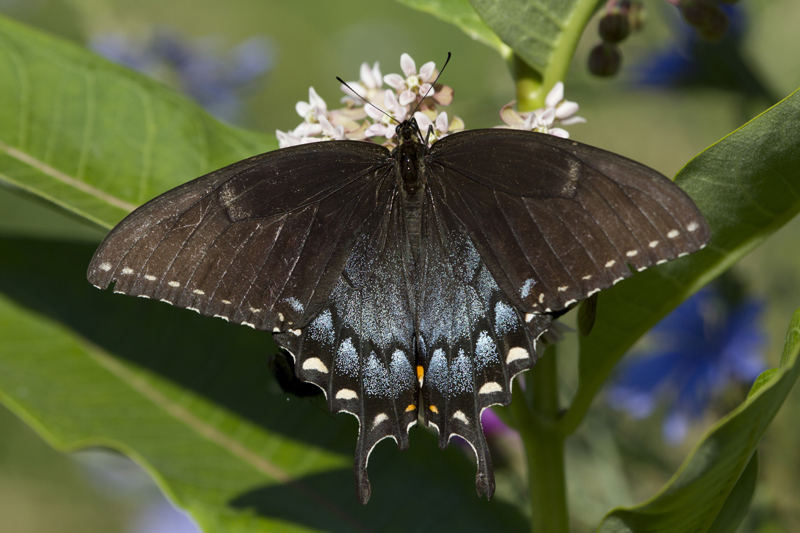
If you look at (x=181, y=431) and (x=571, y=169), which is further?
(x=181, y=431)

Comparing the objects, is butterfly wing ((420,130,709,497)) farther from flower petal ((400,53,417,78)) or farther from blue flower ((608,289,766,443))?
blue flower ((608,289,766,443))

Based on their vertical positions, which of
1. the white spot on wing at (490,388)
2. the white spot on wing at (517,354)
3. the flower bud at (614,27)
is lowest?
the white spot on wing at (490,388)

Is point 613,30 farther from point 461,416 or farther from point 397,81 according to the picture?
point 461,416

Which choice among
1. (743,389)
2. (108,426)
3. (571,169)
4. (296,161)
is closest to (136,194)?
(296,161)

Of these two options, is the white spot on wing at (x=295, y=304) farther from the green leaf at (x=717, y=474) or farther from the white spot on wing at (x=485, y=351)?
the green leaf at (x=717, y=474)

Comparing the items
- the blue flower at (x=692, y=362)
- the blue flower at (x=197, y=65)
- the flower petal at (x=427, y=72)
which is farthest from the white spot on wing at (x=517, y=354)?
the blue flower at (x=197, y=65)

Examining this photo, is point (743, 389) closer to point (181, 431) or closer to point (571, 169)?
point (571, 169)
